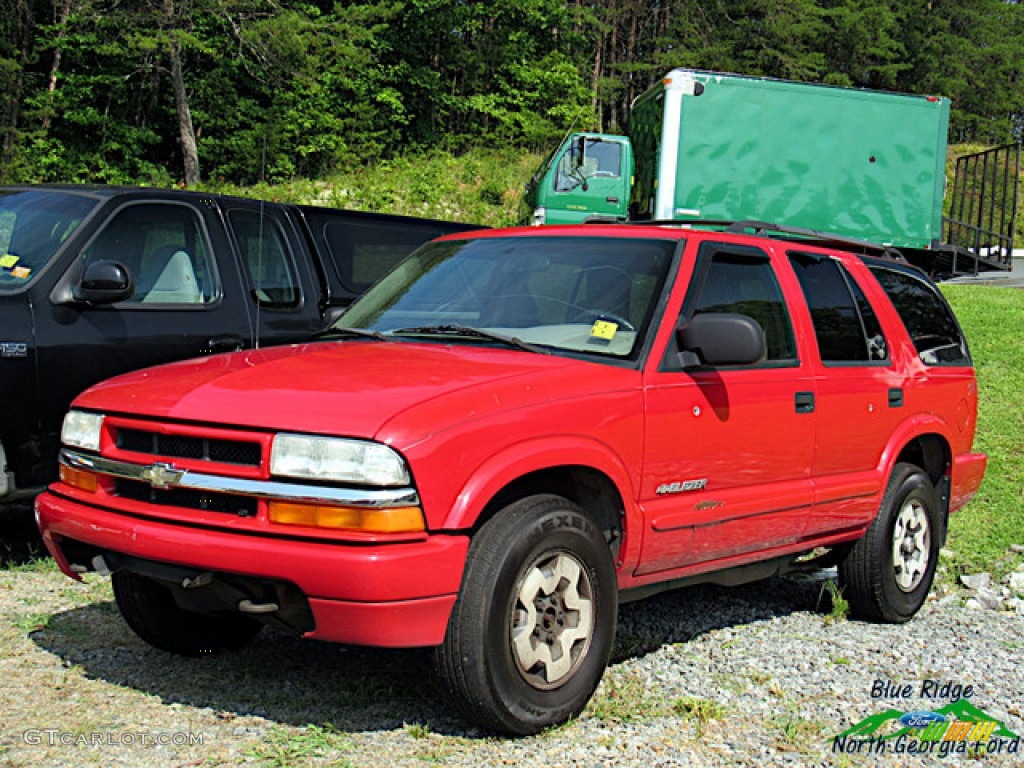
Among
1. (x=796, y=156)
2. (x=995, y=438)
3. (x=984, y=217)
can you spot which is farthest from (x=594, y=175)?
(x=995, y=438)

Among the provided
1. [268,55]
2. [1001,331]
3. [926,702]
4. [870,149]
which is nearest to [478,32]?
[268,55]

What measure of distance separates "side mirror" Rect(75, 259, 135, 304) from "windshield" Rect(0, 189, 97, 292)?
11.5 inches

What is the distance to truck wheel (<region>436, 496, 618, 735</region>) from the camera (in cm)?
344

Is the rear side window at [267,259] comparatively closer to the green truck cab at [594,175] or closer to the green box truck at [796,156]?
the green box truck at [796,156]

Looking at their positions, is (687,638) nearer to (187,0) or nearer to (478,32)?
(187,0)

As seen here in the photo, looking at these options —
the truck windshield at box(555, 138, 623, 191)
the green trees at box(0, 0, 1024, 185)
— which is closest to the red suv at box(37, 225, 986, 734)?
the truck windshield at box(555, 138, 623, 191)

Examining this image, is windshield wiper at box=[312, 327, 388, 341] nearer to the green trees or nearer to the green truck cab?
the green truck cab

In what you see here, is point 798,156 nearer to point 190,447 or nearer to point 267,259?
point 267,259

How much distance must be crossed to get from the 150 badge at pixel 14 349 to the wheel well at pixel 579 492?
3.04m

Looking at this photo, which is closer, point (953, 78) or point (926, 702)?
point (926, 702)

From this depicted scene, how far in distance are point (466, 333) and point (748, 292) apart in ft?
4.45

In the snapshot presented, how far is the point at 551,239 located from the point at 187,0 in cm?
2757

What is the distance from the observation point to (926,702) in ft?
14.4
